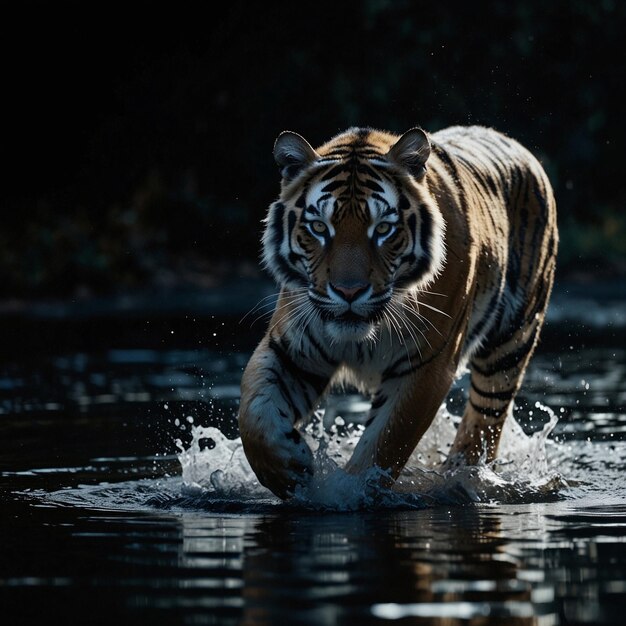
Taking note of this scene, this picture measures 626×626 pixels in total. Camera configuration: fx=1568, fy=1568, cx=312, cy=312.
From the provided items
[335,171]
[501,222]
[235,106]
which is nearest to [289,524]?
[335,171]

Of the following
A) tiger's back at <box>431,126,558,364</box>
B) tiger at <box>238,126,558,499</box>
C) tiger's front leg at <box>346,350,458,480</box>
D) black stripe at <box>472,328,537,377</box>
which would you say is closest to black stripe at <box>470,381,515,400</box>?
black stripe at <box>472,328,537,377</box>

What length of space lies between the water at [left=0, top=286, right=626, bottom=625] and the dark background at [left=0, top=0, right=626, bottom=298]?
826cm

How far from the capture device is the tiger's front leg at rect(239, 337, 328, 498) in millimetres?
4811

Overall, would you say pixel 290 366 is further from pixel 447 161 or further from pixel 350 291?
pixel 447 161

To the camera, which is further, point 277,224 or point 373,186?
point 277,224

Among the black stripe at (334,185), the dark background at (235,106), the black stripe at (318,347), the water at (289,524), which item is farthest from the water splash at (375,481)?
the dark background at (235,106)

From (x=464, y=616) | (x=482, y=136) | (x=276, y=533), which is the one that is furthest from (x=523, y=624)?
(x=482, y=136)

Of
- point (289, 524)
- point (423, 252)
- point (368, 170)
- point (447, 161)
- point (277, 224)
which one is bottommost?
point (289, 524)

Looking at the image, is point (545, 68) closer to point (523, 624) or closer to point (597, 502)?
point (597, 502)

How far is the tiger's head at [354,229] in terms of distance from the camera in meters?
4.64

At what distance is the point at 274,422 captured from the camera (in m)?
4.84

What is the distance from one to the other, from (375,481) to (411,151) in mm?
1043

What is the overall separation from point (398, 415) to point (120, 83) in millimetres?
13075

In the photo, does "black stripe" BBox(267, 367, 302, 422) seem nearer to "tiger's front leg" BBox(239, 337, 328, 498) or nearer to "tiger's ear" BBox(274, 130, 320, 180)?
"tiger's front leg" BBox(239, 337, 328, 498)
